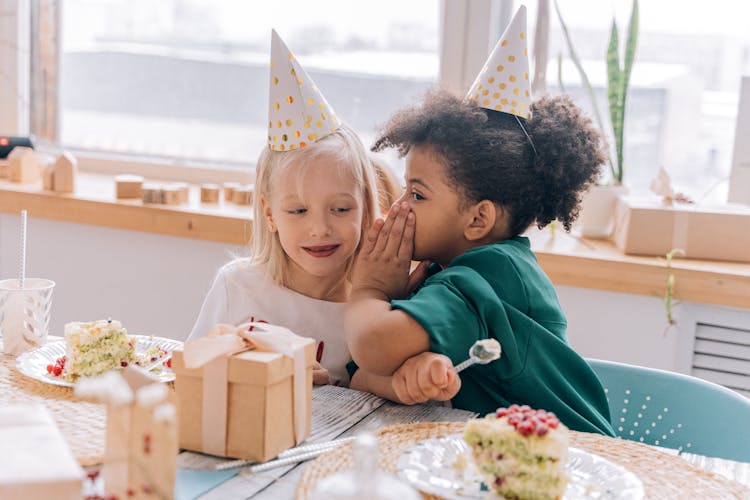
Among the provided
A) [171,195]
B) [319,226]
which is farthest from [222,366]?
[171,195]

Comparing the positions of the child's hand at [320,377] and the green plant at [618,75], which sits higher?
the green plant at [618,75]

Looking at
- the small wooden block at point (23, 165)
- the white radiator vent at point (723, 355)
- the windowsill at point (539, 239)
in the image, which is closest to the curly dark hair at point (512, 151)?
the windowsill at point (539, 239)

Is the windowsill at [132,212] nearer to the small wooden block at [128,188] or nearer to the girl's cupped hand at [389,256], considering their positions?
the small wooden block at [128,188]

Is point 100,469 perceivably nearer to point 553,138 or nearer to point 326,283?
point 326,283

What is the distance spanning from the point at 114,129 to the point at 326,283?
1622 mm

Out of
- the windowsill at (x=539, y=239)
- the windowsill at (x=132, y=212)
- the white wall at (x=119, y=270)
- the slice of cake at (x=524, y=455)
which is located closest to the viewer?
the slice of cake at (x=524, y=455)

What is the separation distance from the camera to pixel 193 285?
2.42m

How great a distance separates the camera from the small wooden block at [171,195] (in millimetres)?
2410

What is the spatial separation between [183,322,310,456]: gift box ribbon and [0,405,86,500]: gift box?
18cm

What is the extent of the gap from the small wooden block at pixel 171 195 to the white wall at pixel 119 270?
0.10 meters

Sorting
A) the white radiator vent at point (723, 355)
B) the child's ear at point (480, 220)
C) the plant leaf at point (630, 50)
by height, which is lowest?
the white radiator vent at point (723, 355)

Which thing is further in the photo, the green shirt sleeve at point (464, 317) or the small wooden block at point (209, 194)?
the small wooden block at point (209, 194)

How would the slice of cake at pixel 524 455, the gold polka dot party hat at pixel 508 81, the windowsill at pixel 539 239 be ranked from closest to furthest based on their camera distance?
the slice of cake at pixel 524 455
the gold polka dot party hat at pixel 508 81
the windowsill at pixel 539 239

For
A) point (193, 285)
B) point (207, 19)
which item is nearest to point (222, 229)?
point (193, 285)
